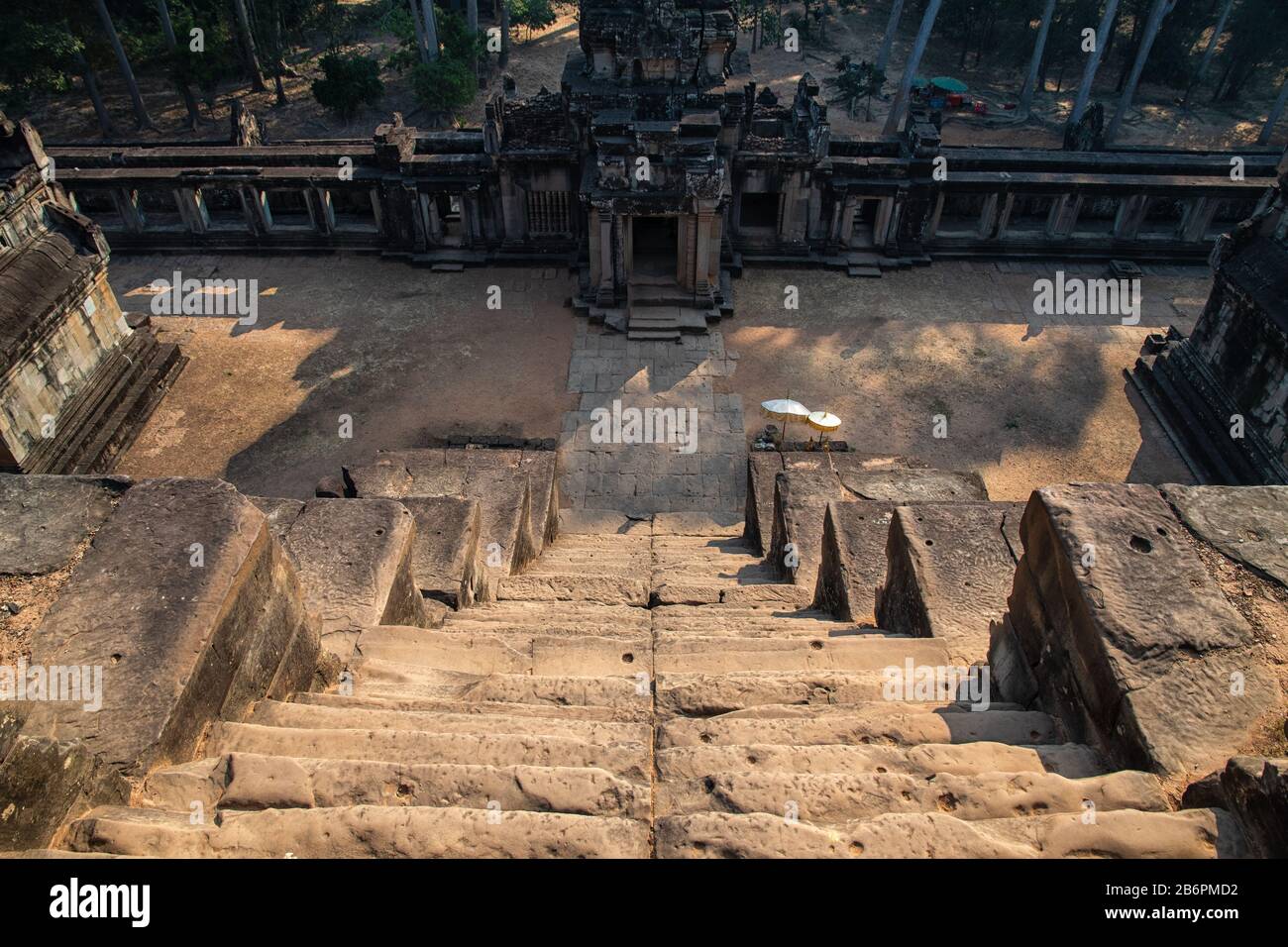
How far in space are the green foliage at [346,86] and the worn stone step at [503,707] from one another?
1345 inches

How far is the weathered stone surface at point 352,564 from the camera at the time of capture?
8.58m

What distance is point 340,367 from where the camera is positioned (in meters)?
22.0

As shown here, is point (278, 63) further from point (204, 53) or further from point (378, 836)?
point (378, 836)

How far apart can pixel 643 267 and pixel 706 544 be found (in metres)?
12.0

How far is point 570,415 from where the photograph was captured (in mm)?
20578

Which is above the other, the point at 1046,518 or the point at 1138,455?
the point at 1046,518

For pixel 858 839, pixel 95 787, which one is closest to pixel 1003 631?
pixel 858 839

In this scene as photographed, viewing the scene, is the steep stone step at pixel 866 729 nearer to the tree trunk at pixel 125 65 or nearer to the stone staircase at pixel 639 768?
the stone staircase at pixel 639 768

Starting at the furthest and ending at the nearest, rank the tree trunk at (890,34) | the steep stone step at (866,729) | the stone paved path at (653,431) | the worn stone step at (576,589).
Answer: the tree trunk at (890,34)
the stone paved path at (653,431)
the worn stone step at (576,589)
the steep stone step at (866,729)

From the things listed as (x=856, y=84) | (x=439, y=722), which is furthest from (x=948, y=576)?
(x=856, y=84)

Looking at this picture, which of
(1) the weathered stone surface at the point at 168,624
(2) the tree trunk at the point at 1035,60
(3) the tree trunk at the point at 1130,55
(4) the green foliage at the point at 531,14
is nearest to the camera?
(1) the weathered stone surface at the point at 168,624

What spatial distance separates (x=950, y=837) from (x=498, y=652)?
4.94 m

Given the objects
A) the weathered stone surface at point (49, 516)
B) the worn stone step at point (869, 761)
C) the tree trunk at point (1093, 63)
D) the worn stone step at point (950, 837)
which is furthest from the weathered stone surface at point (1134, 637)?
the tree trunk at point (1093, 63)

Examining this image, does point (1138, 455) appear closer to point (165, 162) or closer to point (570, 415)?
point (570, 415)
